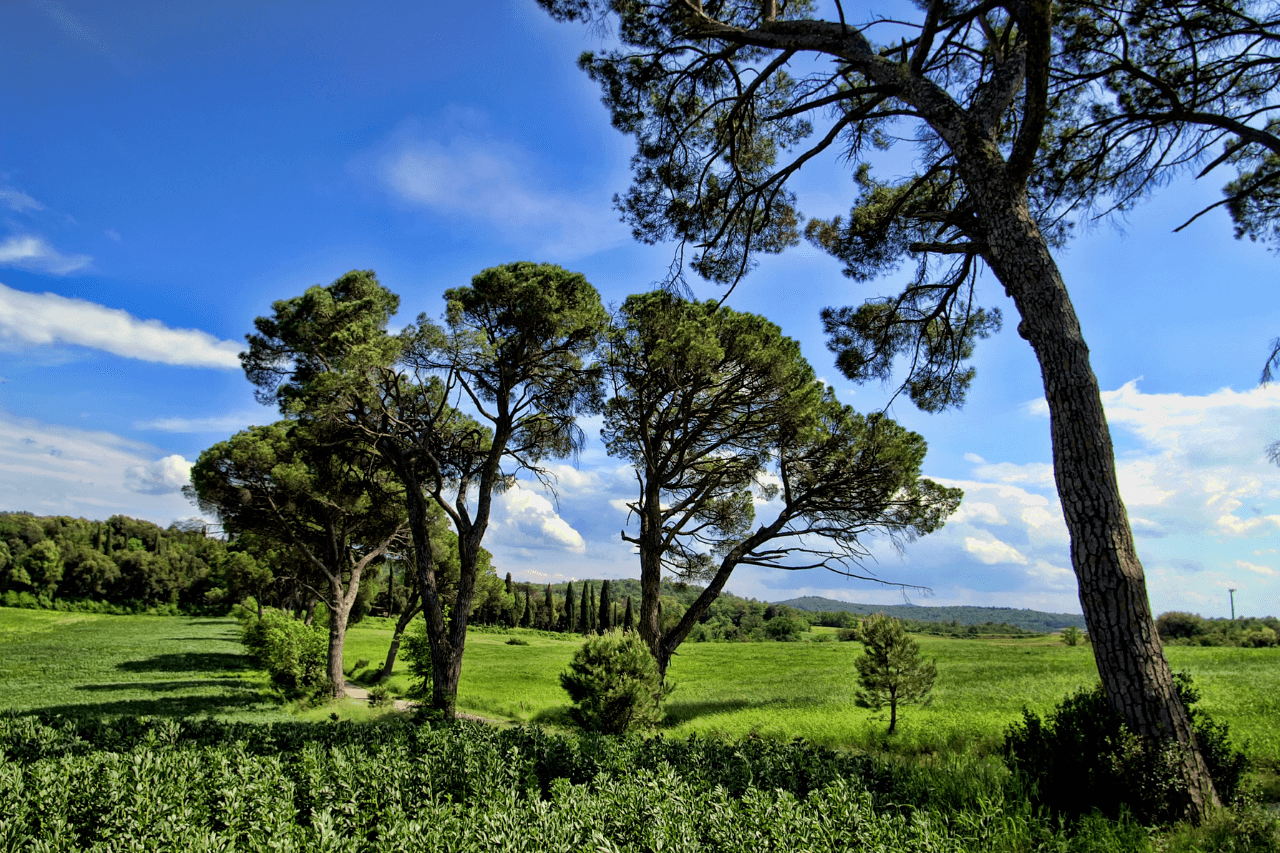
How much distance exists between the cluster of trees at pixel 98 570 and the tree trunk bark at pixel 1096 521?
6870 centimetres

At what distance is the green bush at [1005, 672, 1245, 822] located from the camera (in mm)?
4125

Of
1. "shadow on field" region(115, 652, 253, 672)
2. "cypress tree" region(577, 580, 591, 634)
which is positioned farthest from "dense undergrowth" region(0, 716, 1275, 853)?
"cypress tree" region(577, 580, 591, 634)

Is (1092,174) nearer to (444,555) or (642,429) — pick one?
(642,429)

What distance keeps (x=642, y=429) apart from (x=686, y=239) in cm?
647

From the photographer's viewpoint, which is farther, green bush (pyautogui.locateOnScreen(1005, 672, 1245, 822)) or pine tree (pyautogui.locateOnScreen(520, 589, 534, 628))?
pine tree (pyautogui.locateOnScreen(520, 589, 534, 628))

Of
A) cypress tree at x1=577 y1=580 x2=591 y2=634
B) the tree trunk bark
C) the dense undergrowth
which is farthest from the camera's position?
cypress tree at x1=577 y1=580 x2=591 y2=634

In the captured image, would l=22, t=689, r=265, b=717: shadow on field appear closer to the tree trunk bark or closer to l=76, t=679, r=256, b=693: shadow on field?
l=76, t=679, r=256, b=693: shadow on field

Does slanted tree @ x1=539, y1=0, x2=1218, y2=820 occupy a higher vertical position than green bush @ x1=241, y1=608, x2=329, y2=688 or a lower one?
higher

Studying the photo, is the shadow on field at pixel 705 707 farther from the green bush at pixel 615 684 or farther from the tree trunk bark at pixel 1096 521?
the tree trunk bark at pixel 1096 521

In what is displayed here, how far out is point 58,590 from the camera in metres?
64.6

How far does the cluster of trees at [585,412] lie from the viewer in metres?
11.8

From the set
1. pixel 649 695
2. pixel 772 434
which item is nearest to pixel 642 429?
pixel 772 434

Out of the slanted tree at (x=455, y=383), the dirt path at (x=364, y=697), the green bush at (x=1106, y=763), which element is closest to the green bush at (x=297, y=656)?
the dirt path at (x=364, y=697)

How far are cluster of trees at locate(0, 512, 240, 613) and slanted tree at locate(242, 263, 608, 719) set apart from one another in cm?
5710
